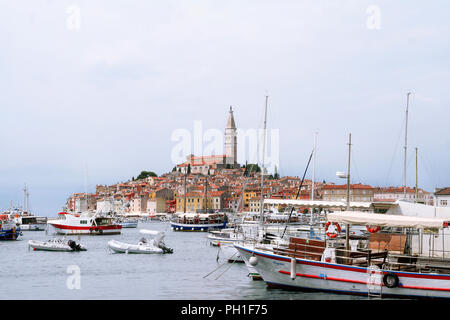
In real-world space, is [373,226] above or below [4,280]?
above

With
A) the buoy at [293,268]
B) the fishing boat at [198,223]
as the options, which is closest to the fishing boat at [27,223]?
the fishing boat at [198,223]

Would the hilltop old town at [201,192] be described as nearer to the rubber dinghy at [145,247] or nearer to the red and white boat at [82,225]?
the red and white boat at [82,225]

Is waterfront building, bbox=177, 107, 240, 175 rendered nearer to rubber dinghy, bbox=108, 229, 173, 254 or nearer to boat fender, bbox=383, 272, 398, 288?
rubber dinghy, bbox=108, 229, 173, 254

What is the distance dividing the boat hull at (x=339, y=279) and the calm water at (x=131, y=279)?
30cm

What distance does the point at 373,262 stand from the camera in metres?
15.7

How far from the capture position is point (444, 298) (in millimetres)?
14734

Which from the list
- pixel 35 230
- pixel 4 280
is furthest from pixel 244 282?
pixel 35 230

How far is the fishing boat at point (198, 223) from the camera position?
70.2m

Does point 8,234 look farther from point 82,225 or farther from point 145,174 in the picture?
point 145,174

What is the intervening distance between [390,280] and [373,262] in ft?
2.42

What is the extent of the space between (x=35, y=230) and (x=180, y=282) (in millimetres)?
62594

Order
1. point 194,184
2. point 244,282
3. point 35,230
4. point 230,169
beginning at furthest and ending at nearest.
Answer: point 230,169
point 194,184
point 35,230
point 244,282

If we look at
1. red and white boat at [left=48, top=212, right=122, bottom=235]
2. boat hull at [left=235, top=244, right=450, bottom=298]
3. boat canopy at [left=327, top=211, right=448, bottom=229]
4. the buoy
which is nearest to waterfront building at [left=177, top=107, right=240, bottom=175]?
red and white boat at [left=48, top=212, right=122, bottom=235]
